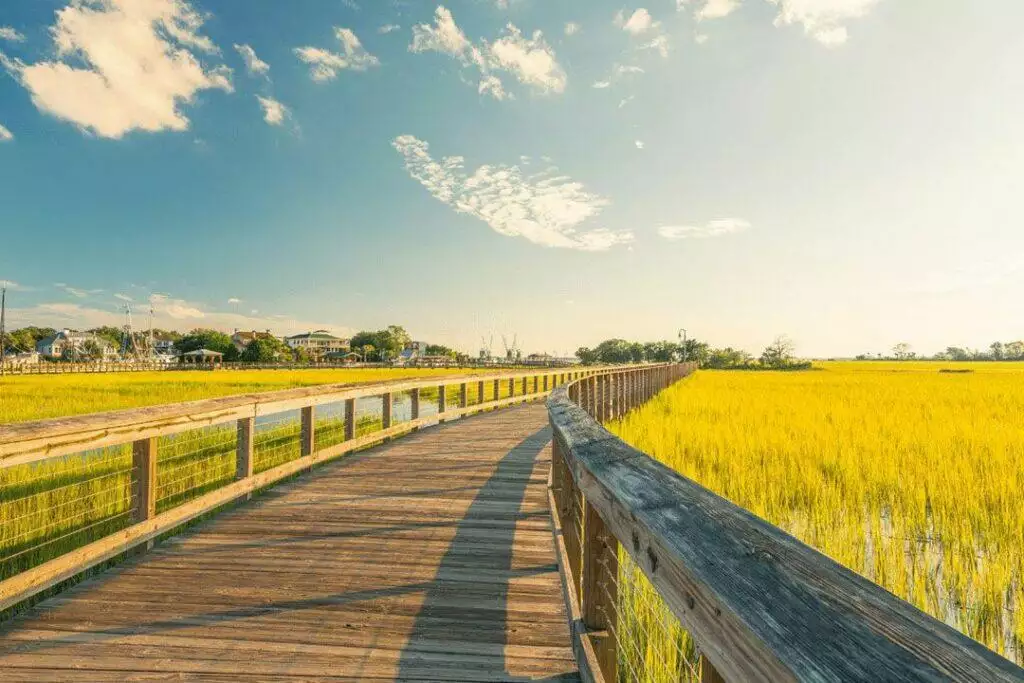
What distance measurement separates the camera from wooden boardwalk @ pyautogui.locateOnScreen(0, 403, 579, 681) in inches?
99.1

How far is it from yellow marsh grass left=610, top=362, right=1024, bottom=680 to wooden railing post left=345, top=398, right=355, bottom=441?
154 inches

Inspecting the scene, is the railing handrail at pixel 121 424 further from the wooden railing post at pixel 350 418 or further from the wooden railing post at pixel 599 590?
the wooden railing post at pixel 599 590

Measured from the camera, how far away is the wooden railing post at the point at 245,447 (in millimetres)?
4945

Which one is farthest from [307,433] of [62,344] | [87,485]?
[62,344]

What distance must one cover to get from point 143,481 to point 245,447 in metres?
1.12

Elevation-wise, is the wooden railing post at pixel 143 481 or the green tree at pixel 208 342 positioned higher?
the green tree at pixel 208 342

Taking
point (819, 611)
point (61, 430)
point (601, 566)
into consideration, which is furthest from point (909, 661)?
point (61, 430)

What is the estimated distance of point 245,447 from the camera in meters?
5.02

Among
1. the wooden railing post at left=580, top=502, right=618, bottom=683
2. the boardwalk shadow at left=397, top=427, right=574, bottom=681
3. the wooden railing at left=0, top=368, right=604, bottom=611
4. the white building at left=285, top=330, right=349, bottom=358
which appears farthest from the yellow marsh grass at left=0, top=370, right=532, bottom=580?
the white building at left=285, top=330, right=349, bottom=358

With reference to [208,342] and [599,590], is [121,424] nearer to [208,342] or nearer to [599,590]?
[599,590]

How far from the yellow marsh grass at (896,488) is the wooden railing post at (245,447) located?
3871 millimetres

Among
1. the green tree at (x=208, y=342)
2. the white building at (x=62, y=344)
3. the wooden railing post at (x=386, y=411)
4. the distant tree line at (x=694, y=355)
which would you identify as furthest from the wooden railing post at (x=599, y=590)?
the white building at (x=62, y=344)

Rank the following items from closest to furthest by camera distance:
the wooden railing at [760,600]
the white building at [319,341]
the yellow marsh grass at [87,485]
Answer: the wooden railing at [760,600] → the yellow marsh grass at [87,485] → the white building at [319,341]

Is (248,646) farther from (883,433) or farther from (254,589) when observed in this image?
(883,433)
